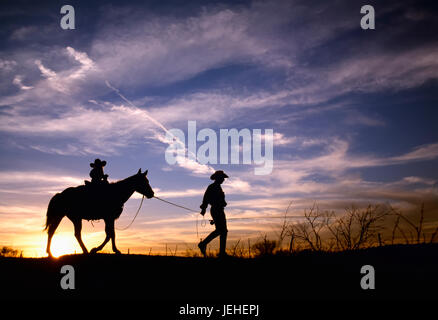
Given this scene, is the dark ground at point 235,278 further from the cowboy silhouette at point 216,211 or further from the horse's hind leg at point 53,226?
the horse's hind leg at point 53,226

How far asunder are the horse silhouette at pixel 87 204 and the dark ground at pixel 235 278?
7.83ft

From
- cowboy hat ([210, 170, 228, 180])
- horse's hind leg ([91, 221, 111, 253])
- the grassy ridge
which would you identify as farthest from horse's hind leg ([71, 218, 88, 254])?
cowboy hat ([210, 170, 228, 180])

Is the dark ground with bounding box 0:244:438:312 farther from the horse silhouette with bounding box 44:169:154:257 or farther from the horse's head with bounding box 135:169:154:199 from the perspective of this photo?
the horse's head with bounding box 135:169:154:199

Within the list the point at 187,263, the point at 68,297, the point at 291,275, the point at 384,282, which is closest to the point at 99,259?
the point at 187,263

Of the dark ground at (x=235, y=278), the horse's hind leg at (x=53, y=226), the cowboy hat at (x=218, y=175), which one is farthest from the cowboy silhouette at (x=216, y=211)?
the horse's hind leg at (x=53, y=226)

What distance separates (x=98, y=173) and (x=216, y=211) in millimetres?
4634

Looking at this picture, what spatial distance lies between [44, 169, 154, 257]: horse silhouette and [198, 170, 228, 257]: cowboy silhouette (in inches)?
124

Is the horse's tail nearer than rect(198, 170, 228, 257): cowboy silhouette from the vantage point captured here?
No

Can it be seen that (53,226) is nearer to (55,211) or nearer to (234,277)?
(55,211)

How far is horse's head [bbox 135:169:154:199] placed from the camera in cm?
1281

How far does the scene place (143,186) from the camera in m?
12.8

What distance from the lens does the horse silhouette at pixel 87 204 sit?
40.0 ft

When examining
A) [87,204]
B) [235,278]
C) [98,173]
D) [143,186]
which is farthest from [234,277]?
[98,173]
